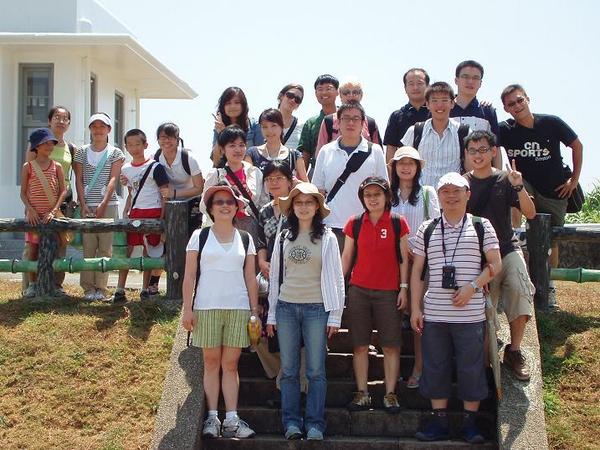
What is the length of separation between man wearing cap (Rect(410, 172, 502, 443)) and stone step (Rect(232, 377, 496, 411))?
0.40m

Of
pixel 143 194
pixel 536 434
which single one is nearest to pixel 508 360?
pixel 536 434

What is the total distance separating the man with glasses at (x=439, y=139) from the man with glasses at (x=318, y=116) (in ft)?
4.86

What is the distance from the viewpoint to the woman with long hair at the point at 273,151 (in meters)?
7.43

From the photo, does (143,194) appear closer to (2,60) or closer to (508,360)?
(508,360)

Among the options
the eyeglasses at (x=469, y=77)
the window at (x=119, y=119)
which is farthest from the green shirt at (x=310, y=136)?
the window at (x=119, y=119)

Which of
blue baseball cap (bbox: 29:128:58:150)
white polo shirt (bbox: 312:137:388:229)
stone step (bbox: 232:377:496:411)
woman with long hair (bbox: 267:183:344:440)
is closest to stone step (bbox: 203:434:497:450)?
woman with long hair (bbox: 267:183:344:440)

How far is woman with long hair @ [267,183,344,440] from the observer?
6.01 m

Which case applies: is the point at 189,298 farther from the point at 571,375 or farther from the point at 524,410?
the point at 571,375

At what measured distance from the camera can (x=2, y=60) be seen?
1504cm

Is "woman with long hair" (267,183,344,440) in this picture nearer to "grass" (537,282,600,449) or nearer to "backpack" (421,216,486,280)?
"backpack" (421,216,486,280)

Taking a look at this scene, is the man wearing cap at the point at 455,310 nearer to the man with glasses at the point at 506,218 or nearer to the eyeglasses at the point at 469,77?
the man with glasses at the point at 506,218

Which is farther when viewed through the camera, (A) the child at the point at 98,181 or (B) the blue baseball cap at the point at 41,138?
(A) the child at the point at 98,181

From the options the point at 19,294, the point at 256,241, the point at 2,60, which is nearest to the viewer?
the point at 256,241

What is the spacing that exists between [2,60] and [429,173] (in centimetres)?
1050
